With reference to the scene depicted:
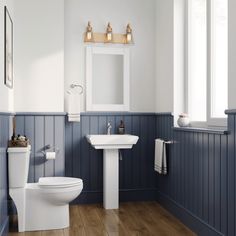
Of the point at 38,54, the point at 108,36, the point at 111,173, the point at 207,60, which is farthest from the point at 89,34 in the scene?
the point at 111,173

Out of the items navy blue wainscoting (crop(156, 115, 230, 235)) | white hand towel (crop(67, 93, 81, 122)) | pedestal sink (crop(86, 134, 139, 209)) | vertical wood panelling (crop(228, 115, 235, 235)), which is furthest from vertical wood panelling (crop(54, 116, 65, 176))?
vertical wood panelling (crop(228, 115, 235, 235))

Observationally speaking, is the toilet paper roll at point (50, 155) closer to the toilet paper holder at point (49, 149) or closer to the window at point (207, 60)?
the toilet paper holder at point (49, 149)

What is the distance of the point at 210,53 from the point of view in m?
3.01

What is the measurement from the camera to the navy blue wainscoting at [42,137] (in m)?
3.67

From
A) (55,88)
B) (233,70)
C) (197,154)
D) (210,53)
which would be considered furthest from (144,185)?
(233,70)

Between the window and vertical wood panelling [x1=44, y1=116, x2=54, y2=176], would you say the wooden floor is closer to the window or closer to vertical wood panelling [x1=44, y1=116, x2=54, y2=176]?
vertical wood panelling [x1=44, y1=116, x2=54, y2=176]

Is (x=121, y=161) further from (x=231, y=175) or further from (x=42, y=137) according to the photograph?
(x=231, y=175)

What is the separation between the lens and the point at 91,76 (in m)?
4.04

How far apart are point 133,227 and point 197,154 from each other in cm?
92

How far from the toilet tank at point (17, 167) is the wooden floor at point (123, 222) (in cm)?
46

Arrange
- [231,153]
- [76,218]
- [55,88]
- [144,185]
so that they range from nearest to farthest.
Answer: [231,153], [76,218], [55,88], [144,185]

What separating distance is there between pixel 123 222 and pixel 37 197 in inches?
34.3

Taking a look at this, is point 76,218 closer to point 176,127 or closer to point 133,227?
point 133,227

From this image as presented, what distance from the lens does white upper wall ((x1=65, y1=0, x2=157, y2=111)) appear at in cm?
399
